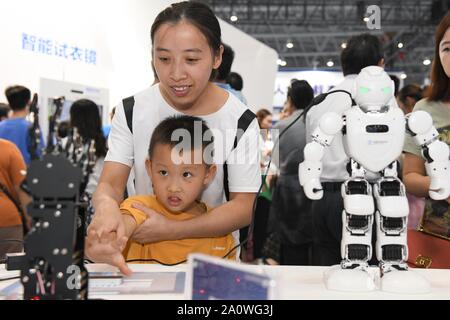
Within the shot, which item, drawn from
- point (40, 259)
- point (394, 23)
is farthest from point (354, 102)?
point (394, 23)

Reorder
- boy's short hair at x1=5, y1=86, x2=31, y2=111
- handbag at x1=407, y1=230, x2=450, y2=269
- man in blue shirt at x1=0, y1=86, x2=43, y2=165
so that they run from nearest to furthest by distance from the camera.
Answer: handbag at x1=407, y1=230, x2=450, y2=269, man in blue shirt at x1=0, y1=86, x2=43, y2=165, boy's short hair at x1=5, y1=86, x2=31, y2=111

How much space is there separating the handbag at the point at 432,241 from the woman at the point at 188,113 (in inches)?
16.8

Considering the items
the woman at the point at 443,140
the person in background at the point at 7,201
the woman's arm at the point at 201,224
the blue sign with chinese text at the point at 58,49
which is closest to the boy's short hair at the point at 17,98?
the blue sign with chinese text at the point at 58,49

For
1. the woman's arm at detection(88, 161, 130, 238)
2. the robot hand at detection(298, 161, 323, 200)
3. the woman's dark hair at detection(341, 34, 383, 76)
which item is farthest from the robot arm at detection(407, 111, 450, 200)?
the woman's dark hair at detection(341, 34, 383, 76)

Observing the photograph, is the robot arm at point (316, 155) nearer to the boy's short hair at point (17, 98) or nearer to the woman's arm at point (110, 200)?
the woman's arm at point (110, 200)

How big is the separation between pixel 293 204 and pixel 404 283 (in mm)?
2083

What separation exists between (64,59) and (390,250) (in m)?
3.39

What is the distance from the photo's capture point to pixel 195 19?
1.35 meters

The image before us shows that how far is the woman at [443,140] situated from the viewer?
1.50 m

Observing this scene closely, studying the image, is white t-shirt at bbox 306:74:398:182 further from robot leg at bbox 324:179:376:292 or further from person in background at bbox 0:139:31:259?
person in background at bbox 0:139:31:259

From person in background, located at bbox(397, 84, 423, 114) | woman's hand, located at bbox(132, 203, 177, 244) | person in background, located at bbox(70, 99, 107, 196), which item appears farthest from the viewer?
person in background, located at bbox(397, 84, 423, 114)

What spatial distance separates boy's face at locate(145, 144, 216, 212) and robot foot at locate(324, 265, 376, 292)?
43cm

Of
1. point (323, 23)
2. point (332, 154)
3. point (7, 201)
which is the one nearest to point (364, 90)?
point (332, 154)

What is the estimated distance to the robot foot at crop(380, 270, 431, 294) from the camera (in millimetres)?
1064
